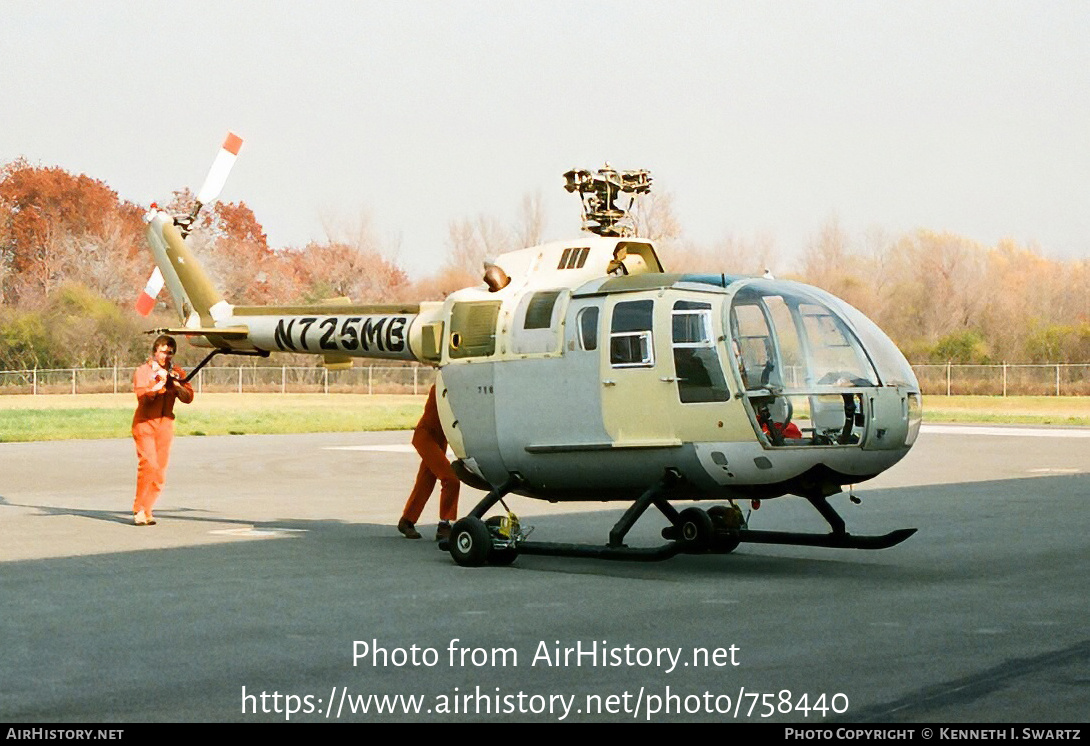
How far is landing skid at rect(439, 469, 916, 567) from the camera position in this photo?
12.2 m

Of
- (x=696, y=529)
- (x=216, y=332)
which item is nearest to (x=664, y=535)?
(x=696, y=529)

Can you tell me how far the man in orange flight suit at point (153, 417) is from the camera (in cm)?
1648

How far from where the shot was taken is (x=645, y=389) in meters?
12.4

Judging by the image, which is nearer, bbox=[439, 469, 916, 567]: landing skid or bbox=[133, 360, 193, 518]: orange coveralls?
bbox=[439, 469, 916, 567]: landing skid

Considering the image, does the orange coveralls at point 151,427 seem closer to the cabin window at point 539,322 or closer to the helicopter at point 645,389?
the helicopter at point 645,389

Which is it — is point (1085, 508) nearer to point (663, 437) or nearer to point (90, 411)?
point (663, 437)

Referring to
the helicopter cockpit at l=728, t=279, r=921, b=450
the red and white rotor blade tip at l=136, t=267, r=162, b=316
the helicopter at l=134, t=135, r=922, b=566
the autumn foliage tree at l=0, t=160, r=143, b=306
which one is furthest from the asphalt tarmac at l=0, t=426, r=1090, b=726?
the autumn foliage tree at l=0, t=160, r=143, b=306

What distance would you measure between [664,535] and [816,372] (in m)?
2.66

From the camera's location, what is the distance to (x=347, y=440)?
36.2 meters

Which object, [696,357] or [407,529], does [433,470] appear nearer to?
[407,529]

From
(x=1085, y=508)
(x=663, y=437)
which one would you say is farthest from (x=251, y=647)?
(x=1085, y=508)

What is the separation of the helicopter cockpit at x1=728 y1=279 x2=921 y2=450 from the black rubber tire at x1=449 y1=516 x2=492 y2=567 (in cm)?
260

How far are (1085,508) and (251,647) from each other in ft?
41.5

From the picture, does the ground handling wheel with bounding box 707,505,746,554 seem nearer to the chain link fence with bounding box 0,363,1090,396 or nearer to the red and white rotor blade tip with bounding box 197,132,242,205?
the red and white rotor blade tip with bounding box 197,132,242,205
